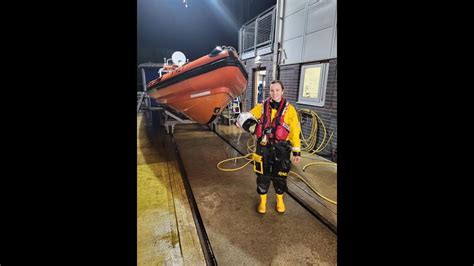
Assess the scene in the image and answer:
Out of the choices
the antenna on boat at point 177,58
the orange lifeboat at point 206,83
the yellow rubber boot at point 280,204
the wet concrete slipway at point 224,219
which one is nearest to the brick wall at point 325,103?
the wet concrete slipway at point 224,219

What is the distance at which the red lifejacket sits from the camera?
1.98 meters

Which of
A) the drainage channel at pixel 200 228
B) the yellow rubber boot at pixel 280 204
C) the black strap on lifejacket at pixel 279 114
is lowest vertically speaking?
the drainage channel at pixel 200 228

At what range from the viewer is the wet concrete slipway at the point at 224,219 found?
1.58 meters

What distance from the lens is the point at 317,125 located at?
4066 millimetres

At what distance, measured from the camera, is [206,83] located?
3.64 m

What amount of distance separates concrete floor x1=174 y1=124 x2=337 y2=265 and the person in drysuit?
199mm

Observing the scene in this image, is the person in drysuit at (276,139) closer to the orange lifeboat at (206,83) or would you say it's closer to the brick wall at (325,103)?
the orange lifeboat at (206,83)

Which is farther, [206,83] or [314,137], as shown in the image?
[314,137]

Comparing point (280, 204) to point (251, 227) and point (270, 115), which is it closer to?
point (251, 227)

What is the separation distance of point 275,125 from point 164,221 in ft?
4.74

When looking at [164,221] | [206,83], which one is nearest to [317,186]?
[164,221]

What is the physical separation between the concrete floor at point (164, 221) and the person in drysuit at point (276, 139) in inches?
31.7
